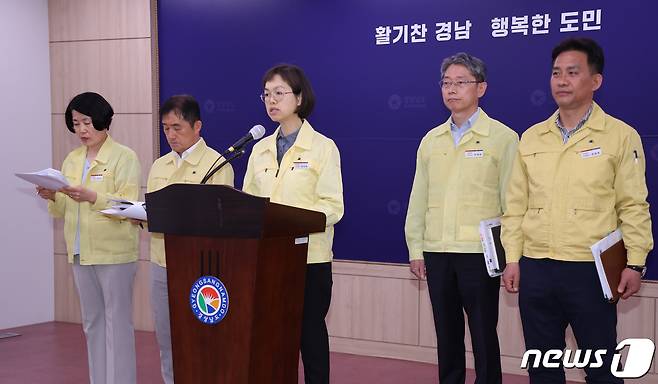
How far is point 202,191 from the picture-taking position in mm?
2621

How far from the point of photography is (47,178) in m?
3.40

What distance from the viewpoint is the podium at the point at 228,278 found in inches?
102

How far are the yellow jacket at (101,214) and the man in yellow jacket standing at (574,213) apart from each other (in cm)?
182

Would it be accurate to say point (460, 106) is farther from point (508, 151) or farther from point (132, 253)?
point (132, 253)

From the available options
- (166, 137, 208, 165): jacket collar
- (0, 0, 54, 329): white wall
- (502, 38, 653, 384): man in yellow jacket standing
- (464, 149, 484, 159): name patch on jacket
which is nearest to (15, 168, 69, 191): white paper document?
(166, 137, 208, 165): jacket collar

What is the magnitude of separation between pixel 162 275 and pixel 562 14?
2708mm

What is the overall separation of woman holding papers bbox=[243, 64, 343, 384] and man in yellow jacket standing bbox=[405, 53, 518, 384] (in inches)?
19.3

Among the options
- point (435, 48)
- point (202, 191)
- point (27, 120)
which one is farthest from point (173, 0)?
point (202, 191)

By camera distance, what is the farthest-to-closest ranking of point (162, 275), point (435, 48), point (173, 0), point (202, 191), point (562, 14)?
point (173, 0), point (435, 48), point (562, 14), point (162, 275), point (202, 191)

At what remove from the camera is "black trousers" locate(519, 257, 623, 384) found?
2865 millimetres

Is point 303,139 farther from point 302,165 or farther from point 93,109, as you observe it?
point 93,109

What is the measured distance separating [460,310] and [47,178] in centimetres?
188

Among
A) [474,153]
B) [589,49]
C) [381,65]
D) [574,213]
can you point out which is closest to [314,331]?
[474,153]

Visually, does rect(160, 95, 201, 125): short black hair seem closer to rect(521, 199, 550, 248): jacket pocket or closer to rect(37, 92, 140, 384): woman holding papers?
rect(37, 92, 140, 384): woman holding papers
